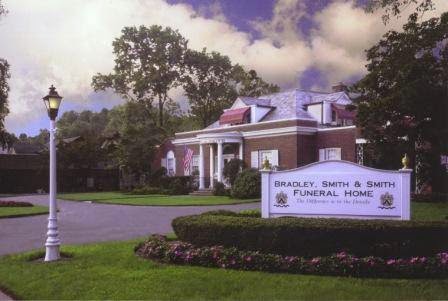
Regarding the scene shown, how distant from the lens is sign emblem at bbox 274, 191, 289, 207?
34.9 feet

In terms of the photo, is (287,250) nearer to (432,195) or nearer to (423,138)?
(432,195)

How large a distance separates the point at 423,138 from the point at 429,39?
250 inches

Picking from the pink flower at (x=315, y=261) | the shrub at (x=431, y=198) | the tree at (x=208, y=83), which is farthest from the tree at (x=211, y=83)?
the pink flower at (x=315, y=261)

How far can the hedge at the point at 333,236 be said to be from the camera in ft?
26.9

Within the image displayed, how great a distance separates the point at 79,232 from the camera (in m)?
15.4

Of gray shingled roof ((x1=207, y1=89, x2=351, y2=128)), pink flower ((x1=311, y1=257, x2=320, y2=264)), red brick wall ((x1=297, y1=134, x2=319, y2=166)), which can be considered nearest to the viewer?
pink flower ((x1=311, y1=257, x2=320, y2=264))

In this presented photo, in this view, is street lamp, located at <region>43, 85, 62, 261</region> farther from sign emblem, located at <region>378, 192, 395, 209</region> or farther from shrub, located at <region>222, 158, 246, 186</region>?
shrub, located at <region>222, 158, 246, 186</region>

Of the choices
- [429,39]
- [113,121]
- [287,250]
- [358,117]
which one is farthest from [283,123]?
[113,121]

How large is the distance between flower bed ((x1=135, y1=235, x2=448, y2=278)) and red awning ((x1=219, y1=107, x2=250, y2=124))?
26.2 metres

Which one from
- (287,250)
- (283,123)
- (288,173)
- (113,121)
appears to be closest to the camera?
(287,250)

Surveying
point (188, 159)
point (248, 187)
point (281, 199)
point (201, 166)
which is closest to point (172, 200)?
point (248, 187)

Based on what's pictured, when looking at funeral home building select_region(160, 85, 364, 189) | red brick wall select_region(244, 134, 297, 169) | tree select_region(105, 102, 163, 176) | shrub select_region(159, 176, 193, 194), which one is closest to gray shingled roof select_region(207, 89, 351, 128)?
funeral home building select_region(160, 85, 364, 189)

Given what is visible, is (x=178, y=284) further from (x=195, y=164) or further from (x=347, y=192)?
(x=195, y=164)

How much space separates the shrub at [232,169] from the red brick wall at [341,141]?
179 inches
